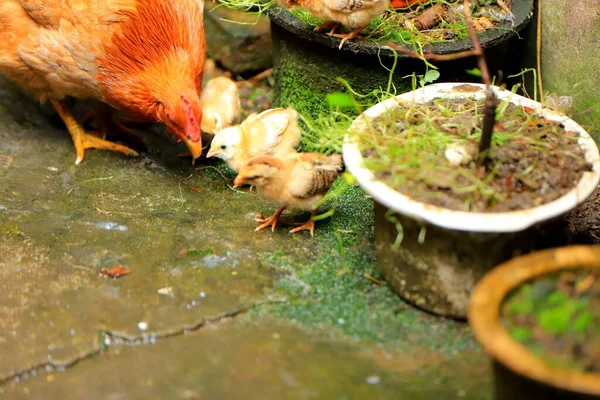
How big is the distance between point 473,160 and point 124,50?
2271mm

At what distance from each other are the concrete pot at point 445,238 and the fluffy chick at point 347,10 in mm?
853

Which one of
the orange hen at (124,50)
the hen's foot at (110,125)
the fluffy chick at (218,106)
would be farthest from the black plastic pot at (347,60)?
the hen's foot at (110,125)

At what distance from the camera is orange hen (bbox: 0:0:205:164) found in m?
4.32

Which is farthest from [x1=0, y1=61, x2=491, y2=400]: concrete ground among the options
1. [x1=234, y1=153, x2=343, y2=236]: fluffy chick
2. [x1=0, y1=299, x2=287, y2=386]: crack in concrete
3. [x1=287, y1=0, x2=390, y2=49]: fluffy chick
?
[x1=287, y1=0, x2=390, y2=49]: fluffy chick

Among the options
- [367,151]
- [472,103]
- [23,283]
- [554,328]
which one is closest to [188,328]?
[23,283]

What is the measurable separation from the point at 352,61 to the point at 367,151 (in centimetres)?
113

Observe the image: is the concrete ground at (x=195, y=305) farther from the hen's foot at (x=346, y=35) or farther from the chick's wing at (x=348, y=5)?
the chick's wing at (x=348, y=5)

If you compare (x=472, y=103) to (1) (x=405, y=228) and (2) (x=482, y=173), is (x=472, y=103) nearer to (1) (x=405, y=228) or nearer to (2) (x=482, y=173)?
(2) (x=482, y=173)

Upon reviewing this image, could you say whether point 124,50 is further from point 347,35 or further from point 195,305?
point 195,305

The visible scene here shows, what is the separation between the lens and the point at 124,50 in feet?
14.3

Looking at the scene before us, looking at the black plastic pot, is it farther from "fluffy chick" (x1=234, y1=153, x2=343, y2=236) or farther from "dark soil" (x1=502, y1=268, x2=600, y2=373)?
"dark soil" (x1=502, y1=268, x2=600, y2=373)

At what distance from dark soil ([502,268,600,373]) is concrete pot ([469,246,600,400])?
4cm

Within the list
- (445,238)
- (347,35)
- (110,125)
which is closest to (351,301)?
(445,238)

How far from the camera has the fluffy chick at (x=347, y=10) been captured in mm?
3957
